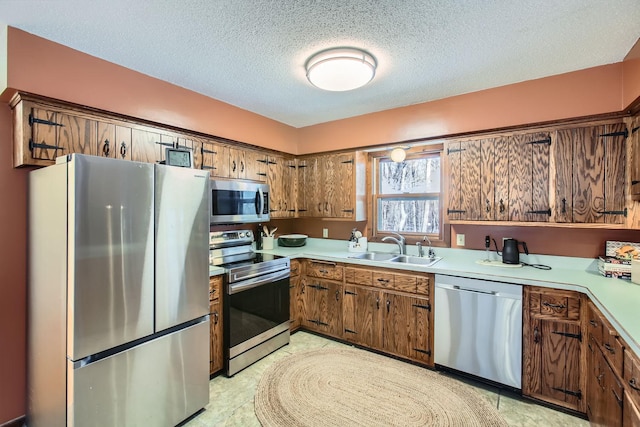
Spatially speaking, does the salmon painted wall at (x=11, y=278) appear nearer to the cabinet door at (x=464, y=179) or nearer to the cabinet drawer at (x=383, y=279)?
the cabinet drawer at (x=383, y=279)

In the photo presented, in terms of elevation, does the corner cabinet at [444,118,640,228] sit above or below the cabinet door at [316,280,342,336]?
above

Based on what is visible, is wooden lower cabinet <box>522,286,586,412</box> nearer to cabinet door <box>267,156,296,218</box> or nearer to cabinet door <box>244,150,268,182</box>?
cabinet door <box>267,156,296,218</box>

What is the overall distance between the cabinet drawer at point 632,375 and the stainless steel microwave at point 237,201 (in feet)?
9.18

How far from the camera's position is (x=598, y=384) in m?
1.73

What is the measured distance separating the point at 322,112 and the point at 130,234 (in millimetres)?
2443

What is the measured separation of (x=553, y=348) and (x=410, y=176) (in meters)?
2.04

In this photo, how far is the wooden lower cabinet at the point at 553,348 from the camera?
2.07 meters

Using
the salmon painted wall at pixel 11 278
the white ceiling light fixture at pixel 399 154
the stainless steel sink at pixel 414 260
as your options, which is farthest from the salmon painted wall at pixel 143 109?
the stainless steel sink at pixel 414 260

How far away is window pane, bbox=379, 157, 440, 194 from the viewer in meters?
3.32

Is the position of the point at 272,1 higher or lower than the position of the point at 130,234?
higher

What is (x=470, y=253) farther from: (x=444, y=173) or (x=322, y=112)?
(x=322, y=112)

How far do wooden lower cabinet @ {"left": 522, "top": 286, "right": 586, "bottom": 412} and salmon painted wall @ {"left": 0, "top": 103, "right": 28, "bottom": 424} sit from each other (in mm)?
3591

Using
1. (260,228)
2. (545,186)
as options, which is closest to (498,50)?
(545,186)

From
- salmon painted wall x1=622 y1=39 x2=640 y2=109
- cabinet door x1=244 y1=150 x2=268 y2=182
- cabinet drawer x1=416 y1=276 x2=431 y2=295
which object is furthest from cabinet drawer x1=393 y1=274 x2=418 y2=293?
salmon painted wall x1=622 y1=39 x2=640 y2=109
